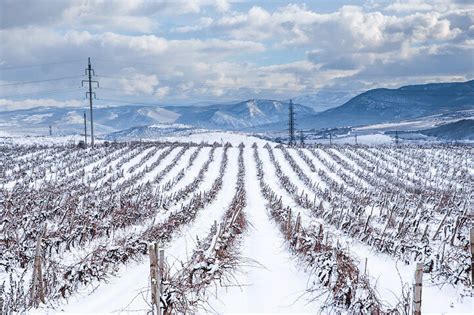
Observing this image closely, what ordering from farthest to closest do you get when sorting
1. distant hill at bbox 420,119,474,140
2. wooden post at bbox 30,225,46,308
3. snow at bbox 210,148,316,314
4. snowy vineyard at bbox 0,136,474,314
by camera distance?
distant hill at bbox 420,119,474,140
snow at bbox 210,148,316,314
snowy vineyard at bbox 0,136,474,314
wooden post at bbox 30,225,46,308

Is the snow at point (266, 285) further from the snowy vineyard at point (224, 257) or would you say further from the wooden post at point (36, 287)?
the wooden post at point (36, 287)

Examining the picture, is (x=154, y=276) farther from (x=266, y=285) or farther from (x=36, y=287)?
(x=266, y=285)

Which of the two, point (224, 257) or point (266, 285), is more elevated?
point (224, 257)

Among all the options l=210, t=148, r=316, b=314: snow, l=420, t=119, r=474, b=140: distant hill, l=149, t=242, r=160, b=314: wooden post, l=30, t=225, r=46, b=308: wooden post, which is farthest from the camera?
l=420, t=119, r=474, b=140: distant hill

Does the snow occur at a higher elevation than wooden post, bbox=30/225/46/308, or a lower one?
lower

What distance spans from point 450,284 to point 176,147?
5584cm

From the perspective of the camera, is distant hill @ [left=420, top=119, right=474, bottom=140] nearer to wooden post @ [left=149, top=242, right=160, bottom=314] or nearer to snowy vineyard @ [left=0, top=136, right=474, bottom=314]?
snowy vineyard @ [left=0, top=136, right=474, bottom=314]

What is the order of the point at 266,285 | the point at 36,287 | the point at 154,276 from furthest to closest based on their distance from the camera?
the point at 266,285 → the point at 36,287 → the point at 154,276

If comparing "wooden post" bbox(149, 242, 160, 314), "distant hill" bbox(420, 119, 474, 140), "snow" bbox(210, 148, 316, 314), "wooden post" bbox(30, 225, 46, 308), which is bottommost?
"distant hill" bbox(420, 119, 474, 140)

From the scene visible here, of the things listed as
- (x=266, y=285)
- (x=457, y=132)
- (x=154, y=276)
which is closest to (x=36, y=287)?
(x=154, y=276)

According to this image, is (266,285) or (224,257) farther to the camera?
(266,285)

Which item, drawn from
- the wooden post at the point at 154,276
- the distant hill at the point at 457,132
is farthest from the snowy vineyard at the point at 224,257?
the distant hill at the point at 457,132

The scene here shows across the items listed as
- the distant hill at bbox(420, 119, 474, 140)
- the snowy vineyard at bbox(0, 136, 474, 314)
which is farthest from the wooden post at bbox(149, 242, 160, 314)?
the distant hill at bbox(420, 119, 474, 140)

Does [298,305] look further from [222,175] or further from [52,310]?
[222,175]
